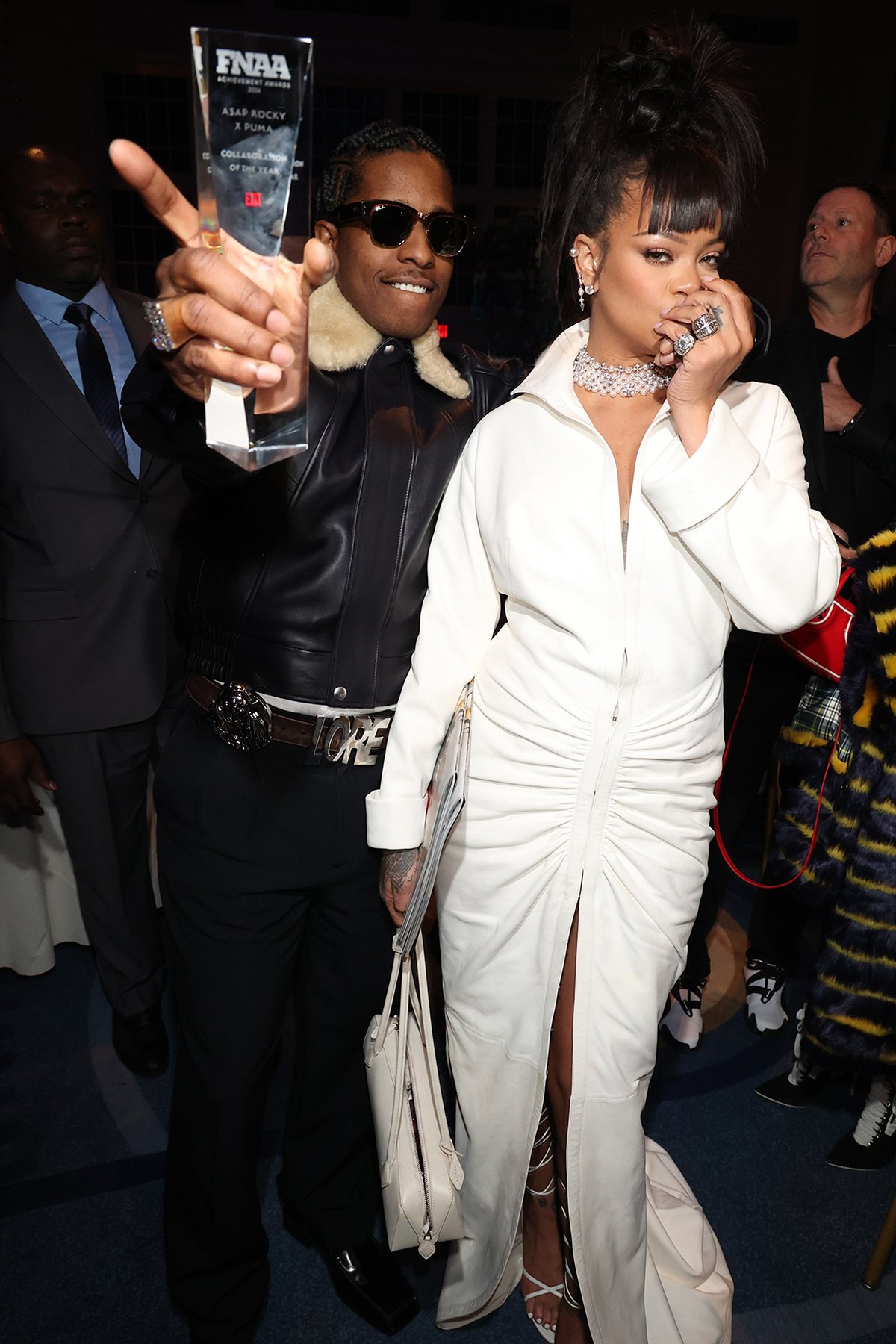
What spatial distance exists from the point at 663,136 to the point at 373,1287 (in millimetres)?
2239

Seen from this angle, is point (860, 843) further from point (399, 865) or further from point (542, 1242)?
point (542, 1242)

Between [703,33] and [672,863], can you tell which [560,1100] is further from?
[703,33]

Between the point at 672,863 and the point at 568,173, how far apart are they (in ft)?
3.86

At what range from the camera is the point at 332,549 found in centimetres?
163

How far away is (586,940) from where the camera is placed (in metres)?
1.62

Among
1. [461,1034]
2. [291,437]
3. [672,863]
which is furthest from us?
[461,1034]

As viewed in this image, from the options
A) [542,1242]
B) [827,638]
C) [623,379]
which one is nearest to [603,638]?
[623,379]

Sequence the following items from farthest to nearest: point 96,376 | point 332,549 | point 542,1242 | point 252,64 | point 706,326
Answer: point 96,376 → point 542,1242 → point 332,549 → point 706,326 → point 252,64

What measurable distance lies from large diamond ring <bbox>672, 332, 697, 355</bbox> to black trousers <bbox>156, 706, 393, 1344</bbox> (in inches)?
35.4

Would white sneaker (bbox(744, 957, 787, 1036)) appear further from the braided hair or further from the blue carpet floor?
the braided hair

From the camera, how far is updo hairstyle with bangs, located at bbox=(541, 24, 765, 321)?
4.56ft

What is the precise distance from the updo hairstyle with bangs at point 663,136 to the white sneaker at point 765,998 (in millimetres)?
2276

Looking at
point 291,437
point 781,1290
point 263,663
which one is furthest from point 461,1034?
point 291,437

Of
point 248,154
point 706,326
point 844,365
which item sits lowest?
point 844,365
